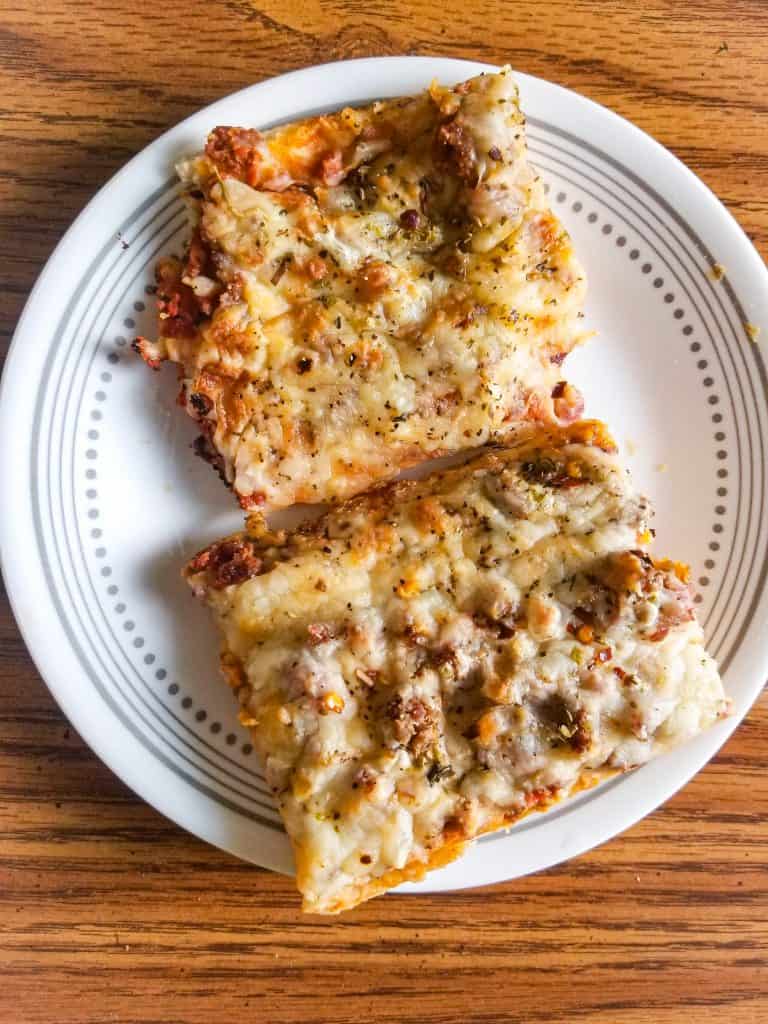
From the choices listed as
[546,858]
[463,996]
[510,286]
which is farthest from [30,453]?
[463,996]

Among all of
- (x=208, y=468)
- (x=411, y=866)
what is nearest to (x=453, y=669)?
(x=411, y=866)

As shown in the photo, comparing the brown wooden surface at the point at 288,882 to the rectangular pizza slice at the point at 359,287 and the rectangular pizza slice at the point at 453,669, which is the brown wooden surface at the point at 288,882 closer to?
the rectangular pizza slice at the point at 359,287

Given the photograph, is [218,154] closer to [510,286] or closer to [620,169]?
[510,286]

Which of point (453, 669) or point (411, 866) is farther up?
point (453, 669)

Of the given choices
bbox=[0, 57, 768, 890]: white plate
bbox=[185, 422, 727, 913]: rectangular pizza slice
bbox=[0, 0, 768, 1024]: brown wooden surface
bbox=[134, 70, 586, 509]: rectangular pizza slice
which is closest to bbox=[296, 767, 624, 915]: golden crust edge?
bbox=[185, 422, 727, 913]: rectangular pizza slice

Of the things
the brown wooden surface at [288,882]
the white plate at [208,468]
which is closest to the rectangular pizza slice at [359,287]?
the white plate at [208,468]

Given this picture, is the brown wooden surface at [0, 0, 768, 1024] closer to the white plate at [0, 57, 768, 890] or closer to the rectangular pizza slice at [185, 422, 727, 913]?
the white plate at [0, 57, 768, 890]

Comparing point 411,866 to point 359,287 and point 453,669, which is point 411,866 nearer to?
point 453,669

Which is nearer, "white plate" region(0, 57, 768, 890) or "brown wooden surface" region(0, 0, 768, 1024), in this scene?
"white plate" region(0, 57, 768, 890)
